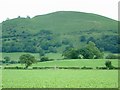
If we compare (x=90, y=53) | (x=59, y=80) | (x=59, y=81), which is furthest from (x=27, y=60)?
(x=59, y=81)

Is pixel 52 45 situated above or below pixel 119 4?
below

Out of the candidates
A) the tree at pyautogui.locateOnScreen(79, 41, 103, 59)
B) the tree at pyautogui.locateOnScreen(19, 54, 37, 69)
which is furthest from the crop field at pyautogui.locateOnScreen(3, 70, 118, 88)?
the tree at pyautogui.locateOnScreen(79, 41, 103, 59)

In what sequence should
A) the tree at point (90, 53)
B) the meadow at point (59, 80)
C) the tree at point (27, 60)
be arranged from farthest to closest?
the tree at point (90, 53) → the tree at point (27, 60) → the meadow at point (59, 80)

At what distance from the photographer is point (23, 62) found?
11425cm

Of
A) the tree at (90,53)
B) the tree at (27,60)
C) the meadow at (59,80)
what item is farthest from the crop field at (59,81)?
the tree at (90,53)

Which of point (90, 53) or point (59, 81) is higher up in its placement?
point (59, 81)

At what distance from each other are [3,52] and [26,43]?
2975 centimetres

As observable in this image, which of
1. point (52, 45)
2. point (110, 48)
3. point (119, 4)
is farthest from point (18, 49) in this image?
point (119, 4)

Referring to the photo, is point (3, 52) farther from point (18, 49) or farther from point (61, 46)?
point (61, 46)

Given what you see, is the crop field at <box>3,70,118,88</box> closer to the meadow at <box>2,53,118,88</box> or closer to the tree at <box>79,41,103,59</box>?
the meadow at <box>2,53,118,88</box>

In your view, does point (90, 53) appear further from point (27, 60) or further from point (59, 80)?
point (59, 80)

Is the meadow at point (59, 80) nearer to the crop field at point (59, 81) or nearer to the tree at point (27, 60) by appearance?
the crop field at point (59, 81)

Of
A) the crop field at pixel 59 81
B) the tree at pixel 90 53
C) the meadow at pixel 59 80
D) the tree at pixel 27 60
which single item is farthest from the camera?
the tree at pixel 90 53

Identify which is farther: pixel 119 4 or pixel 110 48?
pixel 110 48
